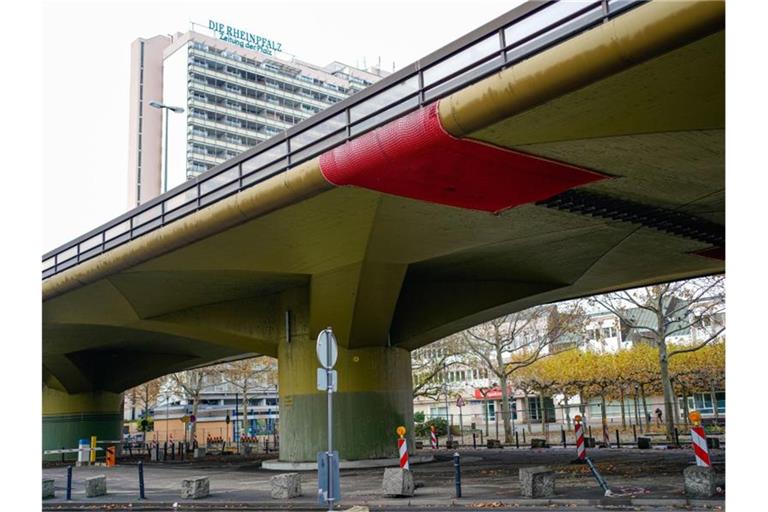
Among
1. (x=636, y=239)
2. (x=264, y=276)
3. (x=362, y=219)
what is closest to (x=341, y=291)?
(x=264, y=276)

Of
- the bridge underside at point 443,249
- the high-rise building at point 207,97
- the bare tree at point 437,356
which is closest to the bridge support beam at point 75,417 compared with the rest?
the bridge underside at point 443,249

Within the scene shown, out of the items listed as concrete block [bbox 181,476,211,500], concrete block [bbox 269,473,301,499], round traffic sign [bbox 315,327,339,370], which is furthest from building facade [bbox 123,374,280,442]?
round traffic sign [bbox 315,327,339,370]

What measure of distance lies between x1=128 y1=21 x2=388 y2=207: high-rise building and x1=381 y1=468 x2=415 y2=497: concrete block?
9739 centimetres

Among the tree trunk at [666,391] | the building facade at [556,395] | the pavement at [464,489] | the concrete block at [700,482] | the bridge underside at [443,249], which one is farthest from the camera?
the building facade at [556,395]

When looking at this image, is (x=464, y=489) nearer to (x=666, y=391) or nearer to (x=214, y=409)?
(x=666, y=391)

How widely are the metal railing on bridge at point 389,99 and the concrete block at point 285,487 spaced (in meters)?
7.43

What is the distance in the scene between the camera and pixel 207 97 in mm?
113000

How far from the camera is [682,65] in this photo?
11078 millimetres

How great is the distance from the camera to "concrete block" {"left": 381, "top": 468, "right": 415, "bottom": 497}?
16.3 metres

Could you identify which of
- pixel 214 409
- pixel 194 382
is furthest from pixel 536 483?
pixel 214 409

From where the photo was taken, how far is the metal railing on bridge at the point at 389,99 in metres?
12.3

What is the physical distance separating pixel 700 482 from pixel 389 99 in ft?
32.2

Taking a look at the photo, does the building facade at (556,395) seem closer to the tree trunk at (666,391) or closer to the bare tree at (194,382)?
the tree trunk at (666,391)

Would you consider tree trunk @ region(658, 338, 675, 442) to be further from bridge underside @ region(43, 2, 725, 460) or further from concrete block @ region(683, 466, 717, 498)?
concrete block @ region(683, 466, 717, 498)
